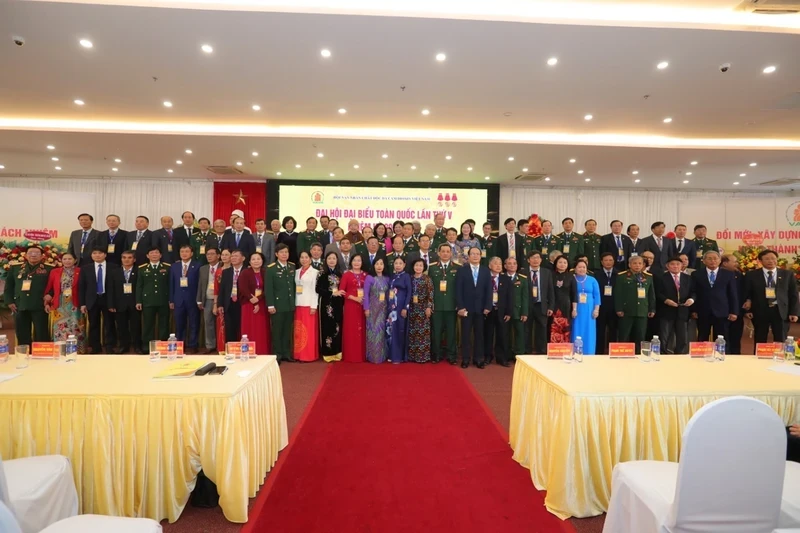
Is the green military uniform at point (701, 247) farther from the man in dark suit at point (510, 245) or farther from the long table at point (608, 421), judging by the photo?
the long table at point (608, 421)

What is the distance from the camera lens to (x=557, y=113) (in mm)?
6551

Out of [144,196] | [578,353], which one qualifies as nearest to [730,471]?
[578,353]

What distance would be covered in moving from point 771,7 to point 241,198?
446 inches

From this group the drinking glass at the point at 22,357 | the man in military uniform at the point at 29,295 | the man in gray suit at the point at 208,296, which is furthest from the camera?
the man in gray suit at the point at 208,296

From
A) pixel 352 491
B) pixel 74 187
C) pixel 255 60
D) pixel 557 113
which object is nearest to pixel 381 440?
pixel 352 491

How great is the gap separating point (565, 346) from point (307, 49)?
13.4 ft

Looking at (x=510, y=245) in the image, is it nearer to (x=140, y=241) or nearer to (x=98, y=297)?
(x=140, y=241)

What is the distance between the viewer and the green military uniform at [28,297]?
18.3ft

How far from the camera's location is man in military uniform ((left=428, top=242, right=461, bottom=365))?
17.9 ft

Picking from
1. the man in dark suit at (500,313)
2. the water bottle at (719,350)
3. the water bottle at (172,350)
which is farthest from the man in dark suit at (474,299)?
the water bottle at (172,350)

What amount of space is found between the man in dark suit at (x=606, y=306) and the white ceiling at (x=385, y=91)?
97.9 inches

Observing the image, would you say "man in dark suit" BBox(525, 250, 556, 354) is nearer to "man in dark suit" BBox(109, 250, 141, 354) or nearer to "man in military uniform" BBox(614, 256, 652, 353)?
"man in military uniform" BBox(614, 256, 652, 353)

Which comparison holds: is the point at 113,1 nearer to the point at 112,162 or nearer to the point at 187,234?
the point at 187,234

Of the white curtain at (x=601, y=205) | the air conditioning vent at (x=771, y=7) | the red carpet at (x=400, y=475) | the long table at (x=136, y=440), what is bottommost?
the red carpet at (x=400, y=475)
